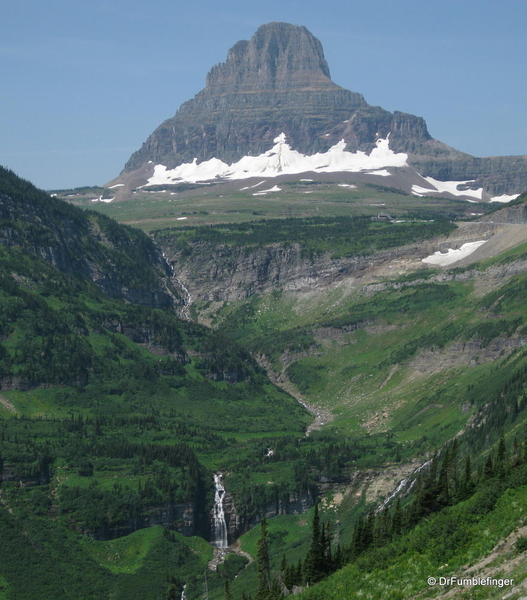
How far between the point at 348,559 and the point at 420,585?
1460 inches

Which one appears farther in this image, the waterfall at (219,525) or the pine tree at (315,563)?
the waterfall at (219,525)

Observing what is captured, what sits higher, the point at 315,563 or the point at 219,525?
the point at 315,563

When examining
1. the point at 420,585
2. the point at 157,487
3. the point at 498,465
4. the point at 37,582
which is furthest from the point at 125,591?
the point at 420,585

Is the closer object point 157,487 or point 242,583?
point 242,583

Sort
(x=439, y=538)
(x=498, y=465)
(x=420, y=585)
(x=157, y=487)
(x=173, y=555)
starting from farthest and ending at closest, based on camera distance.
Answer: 1. (x=157, y=487)
2. (x=173, y=555)
3. (x=498, y=465)
4. (x=439, y=538)
5. (x=420, y=585)

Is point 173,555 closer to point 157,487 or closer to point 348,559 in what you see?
point 157,487

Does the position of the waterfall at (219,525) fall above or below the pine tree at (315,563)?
below

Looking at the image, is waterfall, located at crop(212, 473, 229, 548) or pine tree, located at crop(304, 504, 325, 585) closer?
pine tree, located at crop(304, 504, 325, 585)

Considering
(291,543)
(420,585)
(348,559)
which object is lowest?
(291,543)

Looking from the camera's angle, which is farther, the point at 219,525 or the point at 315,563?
the point at 219,525

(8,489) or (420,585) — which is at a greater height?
(420,585)

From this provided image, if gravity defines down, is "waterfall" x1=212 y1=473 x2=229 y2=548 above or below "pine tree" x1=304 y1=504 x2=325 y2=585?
below

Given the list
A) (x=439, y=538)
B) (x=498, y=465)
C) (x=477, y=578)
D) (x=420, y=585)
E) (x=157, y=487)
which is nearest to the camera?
(x=477, y=578)

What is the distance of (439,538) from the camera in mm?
99375
